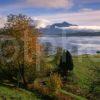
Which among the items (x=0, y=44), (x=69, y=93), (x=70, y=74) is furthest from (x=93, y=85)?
(x=0, y=44)

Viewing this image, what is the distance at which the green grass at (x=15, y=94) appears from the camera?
151 feet

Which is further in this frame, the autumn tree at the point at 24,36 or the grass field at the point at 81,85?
the autumn tree at the point at 24,36

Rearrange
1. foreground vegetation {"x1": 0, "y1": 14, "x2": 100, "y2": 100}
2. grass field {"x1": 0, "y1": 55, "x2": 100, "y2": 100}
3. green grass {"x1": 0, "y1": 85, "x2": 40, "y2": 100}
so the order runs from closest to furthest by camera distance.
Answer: green grass {"x1": 0, "y1": 85, "x2": 40, "y2": 100}, grass field {"x1": 0, "y1": 55, "x2": 100, "y2": 100}, foreground vegetation {"x1": 0, "y1": 14, "x2": 100, "y2": 100}

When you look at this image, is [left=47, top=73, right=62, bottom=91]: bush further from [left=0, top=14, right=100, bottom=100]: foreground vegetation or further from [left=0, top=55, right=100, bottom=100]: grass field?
[left=0, top=55, right=100, bottom=100]: grass field

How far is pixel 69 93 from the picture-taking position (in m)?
54.9

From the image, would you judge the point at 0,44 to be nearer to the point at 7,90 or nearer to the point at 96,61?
the point at 7,90

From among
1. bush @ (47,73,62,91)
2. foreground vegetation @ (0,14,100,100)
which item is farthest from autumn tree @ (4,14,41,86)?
bush @ (47,73,62,91)

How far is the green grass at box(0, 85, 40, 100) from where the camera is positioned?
45969 millimetres

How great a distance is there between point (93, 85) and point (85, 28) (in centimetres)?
2368

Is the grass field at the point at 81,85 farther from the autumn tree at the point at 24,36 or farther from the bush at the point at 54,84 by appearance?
the autumn tree at the point at 24,36

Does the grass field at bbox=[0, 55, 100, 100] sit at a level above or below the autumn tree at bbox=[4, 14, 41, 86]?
below

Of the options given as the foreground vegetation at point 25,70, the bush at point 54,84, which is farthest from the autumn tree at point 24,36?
the bush at point 54,84

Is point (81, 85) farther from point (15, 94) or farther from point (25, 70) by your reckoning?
point (15, 94)

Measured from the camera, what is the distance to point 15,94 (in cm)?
4722
